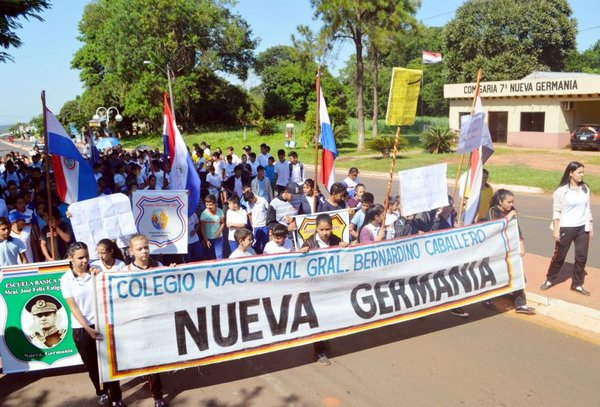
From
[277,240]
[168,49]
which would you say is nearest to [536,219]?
[277,240]

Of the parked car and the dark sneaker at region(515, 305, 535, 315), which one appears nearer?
the dark sneaker at region(515, 305, 535, 315)

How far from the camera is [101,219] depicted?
5.75 m

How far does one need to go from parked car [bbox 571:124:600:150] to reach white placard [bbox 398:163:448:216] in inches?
997

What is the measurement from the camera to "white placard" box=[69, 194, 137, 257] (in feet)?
18.5

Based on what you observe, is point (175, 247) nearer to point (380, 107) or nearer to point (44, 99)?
point (44, 99)

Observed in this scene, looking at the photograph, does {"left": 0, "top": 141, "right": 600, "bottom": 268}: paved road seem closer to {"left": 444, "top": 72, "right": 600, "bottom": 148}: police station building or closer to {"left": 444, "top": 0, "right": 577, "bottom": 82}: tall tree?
A: {"left": 444, "top": 72, "right": 600, "bottom": 148}: police station building

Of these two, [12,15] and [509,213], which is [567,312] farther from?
[12,15]

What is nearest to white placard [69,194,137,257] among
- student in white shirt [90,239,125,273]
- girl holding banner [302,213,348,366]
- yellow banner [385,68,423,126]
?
student in white shirt [90,239,125,273]

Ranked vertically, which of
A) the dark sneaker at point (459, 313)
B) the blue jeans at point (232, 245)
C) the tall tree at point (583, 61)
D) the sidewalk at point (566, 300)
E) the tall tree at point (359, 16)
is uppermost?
the tall tree at point (583, 61)

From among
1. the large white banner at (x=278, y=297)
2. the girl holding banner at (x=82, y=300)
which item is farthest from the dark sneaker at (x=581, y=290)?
the girl holding banner at (x=82, y=300)

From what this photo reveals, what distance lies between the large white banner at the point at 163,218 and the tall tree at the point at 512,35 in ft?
151

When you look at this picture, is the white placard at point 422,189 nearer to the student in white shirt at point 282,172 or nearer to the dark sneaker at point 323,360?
the dark sneaker at point 323,360

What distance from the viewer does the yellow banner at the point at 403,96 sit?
19.9ft

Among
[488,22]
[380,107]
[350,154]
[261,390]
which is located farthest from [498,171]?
[380,107]
